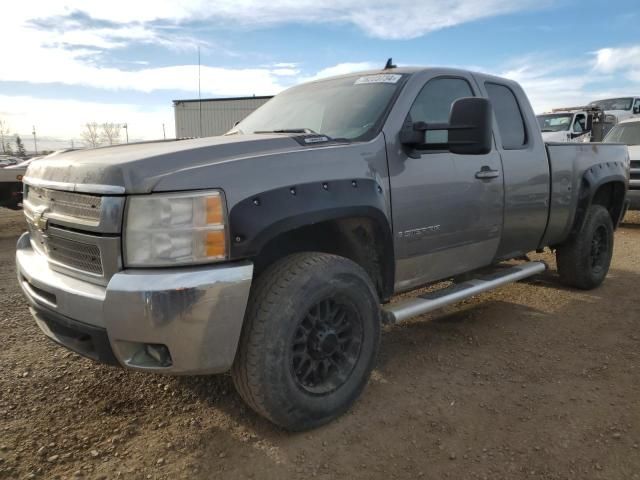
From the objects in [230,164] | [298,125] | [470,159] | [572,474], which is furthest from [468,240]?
[230,164]

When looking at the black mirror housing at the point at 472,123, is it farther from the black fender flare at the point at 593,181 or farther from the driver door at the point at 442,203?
the black fender flare at the point at 593,181

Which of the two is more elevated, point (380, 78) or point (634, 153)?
point (380, 78)

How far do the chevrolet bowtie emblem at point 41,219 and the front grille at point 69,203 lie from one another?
0.02m

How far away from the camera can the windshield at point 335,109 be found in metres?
3.13

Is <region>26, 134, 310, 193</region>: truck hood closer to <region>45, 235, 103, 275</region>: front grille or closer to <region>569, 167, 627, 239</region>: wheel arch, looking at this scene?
<region>45, 235, 103, 275</region>: front grille

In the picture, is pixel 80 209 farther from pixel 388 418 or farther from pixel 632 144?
pixel 632 144

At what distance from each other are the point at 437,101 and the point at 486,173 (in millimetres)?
595

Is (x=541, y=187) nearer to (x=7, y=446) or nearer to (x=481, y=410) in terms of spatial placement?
(x=481, y=410)

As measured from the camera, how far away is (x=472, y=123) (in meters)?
2.78

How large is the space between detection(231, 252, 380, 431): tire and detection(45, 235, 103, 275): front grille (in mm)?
707

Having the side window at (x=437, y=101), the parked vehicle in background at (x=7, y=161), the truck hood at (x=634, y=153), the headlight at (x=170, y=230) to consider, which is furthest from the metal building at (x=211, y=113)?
the headlight at (x=170, y=230)

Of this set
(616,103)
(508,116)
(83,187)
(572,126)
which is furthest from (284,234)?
(616,103)

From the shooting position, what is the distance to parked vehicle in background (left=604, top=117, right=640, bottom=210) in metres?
8.70

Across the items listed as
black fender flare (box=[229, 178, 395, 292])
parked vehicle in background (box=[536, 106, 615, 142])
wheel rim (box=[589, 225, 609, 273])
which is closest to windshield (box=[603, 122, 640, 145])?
parked vehicle in background (box=[536, 106, 615, 142])
